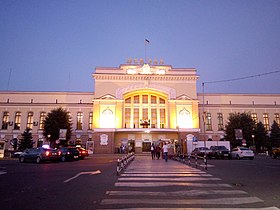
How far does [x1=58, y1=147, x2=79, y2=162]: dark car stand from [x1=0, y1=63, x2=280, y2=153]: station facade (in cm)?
2112

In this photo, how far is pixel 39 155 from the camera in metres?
22.0

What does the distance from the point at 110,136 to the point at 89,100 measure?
13.7m

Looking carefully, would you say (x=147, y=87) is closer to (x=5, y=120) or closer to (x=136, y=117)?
(x=136, y=117)

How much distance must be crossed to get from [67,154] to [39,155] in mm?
3145

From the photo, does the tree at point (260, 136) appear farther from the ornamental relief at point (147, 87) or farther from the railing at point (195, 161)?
the railing at point (195, 161)

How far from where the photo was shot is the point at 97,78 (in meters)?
51.0

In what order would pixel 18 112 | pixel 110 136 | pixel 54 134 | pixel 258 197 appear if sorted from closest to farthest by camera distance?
pixel 258 197, pixel 54 134, pixel 110 136, pixel 18 112

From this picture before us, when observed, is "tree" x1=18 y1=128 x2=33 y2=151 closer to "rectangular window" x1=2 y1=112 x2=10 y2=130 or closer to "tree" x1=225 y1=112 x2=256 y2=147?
"rectangular window" x1=2 y1=112 x2=10 y2=130

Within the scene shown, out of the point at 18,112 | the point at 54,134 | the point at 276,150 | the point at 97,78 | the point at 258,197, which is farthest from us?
the point at 18,112

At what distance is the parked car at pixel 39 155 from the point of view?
22047mm

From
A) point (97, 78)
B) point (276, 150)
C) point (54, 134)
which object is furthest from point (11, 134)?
point (276, 150)

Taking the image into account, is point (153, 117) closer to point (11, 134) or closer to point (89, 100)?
point (89, 100)

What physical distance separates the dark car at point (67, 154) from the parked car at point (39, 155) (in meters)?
Answer: 1.00

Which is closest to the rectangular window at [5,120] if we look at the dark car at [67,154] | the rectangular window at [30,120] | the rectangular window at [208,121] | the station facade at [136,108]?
the station facade at [136,108]
